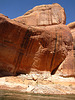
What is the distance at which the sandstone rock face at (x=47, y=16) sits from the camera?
2136 cm

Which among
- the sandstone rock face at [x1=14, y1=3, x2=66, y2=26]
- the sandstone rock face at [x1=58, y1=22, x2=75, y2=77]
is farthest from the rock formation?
the sandstone rock face at [x1=14, y1=3, x2=66, y2=26]

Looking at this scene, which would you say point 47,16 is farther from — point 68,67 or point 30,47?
point 68,67

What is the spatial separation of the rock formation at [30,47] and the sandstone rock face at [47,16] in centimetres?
441

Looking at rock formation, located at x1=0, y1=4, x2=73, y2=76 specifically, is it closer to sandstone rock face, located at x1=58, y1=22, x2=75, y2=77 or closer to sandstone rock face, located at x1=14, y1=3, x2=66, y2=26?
sandstone rock face, located at x1=58, y1=22, x2=75, y2=77

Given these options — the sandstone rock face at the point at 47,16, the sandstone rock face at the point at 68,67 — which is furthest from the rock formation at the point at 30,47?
the sandstone rock face at the point at 47,16

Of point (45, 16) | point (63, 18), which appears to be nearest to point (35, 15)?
point (45, 16)

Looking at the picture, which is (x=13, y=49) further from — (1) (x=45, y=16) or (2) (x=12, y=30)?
(1) (x=45, y=16)

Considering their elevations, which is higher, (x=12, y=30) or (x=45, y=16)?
(x=45, y=16)

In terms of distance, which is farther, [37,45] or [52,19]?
[52,19]

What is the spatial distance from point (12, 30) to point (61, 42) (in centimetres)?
711

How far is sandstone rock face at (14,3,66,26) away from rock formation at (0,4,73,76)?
14.5 ft

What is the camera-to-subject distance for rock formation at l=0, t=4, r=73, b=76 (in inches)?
544

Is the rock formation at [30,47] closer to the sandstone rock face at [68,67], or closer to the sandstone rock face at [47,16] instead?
the sandstone rock face at [68,67]

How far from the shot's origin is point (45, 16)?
22188mm
